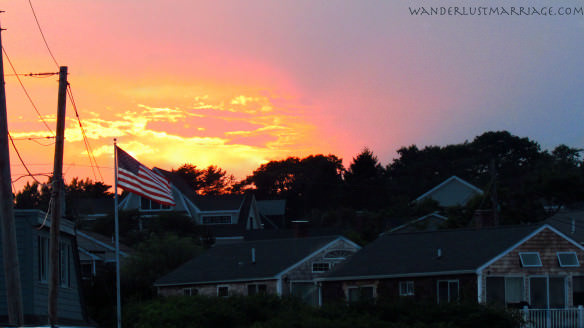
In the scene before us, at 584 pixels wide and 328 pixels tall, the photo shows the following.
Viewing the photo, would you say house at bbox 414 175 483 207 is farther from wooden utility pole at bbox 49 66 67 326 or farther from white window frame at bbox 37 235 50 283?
wooden utility pole at bbox 49 66 67 326

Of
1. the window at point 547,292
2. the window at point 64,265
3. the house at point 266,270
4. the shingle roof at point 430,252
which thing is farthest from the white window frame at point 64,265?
the window at point 547,292

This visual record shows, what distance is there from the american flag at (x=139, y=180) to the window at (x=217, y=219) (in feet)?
194

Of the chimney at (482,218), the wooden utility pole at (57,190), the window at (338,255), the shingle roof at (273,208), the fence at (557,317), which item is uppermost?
the wooden utility pole at (57,190)

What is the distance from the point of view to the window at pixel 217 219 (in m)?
84.2

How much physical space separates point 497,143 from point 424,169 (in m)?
12.3

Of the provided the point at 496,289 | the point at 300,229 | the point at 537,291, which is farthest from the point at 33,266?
the point at 300,229

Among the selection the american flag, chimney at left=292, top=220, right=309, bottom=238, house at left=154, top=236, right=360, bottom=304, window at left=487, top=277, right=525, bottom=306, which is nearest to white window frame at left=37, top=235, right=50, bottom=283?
the american flag

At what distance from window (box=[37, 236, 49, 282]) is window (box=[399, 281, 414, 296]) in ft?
65.3

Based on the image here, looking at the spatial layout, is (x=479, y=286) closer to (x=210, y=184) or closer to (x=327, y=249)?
(x=327, y=249)

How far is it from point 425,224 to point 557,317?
101 feet

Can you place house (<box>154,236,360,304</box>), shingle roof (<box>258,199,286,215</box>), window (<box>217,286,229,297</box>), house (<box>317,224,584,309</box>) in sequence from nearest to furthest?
house (<box>317,224,584,309</box>) < house (<box>154,236,360,304</box>) < window (<box>217,286,229,297</box>) < shingle roof (<box>258,199,286,215</box>)

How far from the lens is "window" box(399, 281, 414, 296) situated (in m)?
41.8

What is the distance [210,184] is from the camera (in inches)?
5177

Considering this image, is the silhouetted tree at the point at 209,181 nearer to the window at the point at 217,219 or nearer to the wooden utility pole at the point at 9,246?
the window at the point at 217,219
